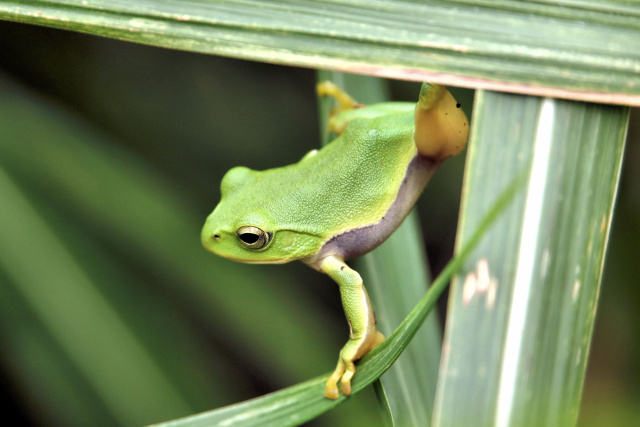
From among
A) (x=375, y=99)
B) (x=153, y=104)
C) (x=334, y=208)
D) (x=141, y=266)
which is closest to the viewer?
(x=334, y=208)

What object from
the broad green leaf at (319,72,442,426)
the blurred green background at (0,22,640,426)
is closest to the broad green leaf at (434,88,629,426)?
the broad green leaf at (319,72,442,426)

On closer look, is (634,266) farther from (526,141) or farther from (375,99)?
(526,141)

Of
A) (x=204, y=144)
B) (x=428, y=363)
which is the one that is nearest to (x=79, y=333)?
(x=204, y=144)

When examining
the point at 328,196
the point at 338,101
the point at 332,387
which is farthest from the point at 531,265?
the point at 338,101

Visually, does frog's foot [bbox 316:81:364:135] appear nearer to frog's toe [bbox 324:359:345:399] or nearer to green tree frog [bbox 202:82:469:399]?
green tree frog [bbox 202:82:469:399]

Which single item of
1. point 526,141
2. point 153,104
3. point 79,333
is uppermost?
point 526,141

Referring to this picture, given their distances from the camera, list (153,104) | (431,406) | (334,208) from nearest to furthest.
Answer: (334,208), (431,406), (153,104)

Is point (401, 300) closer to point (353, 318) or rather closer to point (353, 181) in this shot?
point (353, 318)
